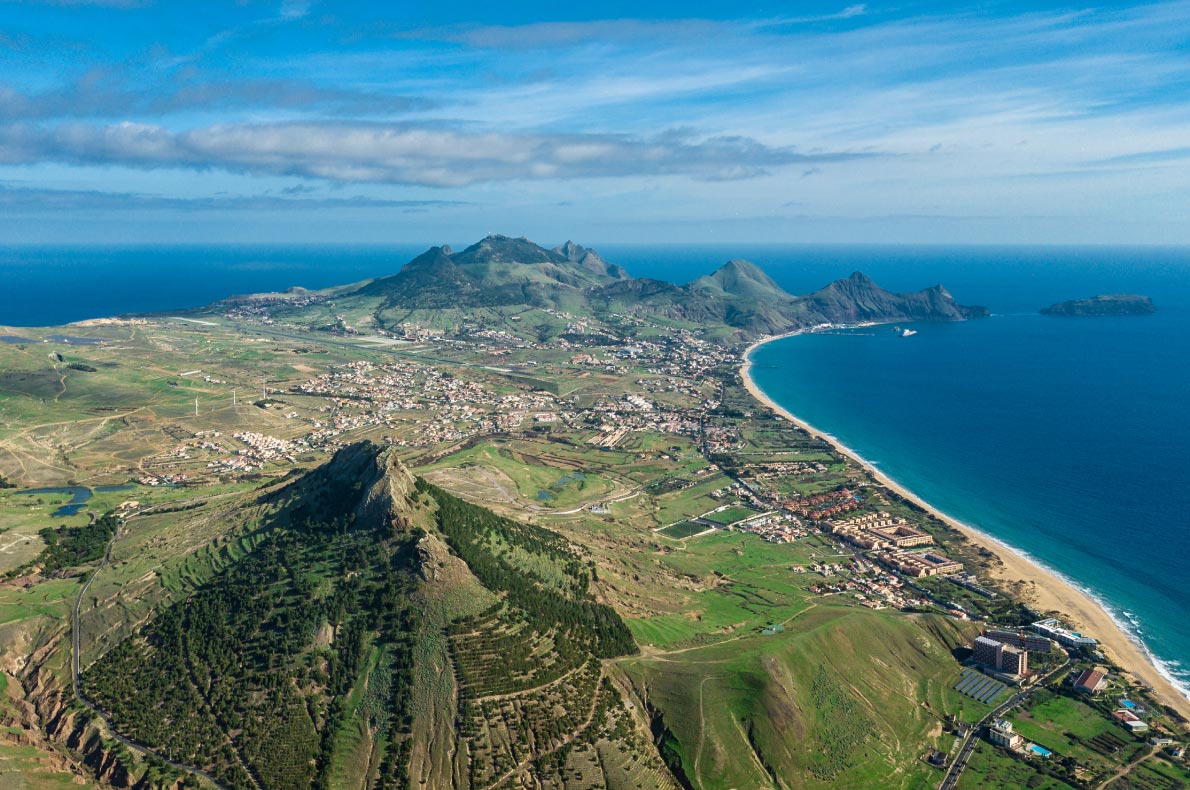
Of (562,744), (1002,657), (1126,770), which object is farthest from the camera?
(1002,657)

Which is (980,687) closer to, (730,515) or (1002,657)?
(1002,657)

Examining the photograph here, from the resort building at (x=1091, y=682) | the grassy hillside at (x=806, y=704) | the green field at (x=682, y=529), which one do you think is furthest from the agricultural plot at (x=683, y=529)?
the resort building at (x=1091, y=682)

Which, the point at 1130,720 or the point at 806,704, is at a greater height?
the point at 806,704

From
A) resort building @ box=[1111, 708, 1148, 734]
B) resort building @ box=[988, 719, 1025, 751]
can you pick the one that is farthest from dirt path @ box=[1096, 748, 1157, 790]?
resort building @ box=[988, 719, 1025, 751]

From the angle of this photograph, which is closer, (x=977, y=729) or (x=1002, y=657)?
(x=977, y=729)

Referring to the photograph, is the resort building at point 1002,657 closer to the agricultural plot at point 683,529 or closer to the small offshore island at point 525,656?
the small offshore island at point 525,656

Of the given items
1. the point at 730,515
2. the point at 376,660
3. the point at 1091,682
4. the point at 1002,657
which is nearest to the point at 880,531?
the point at 730,515
